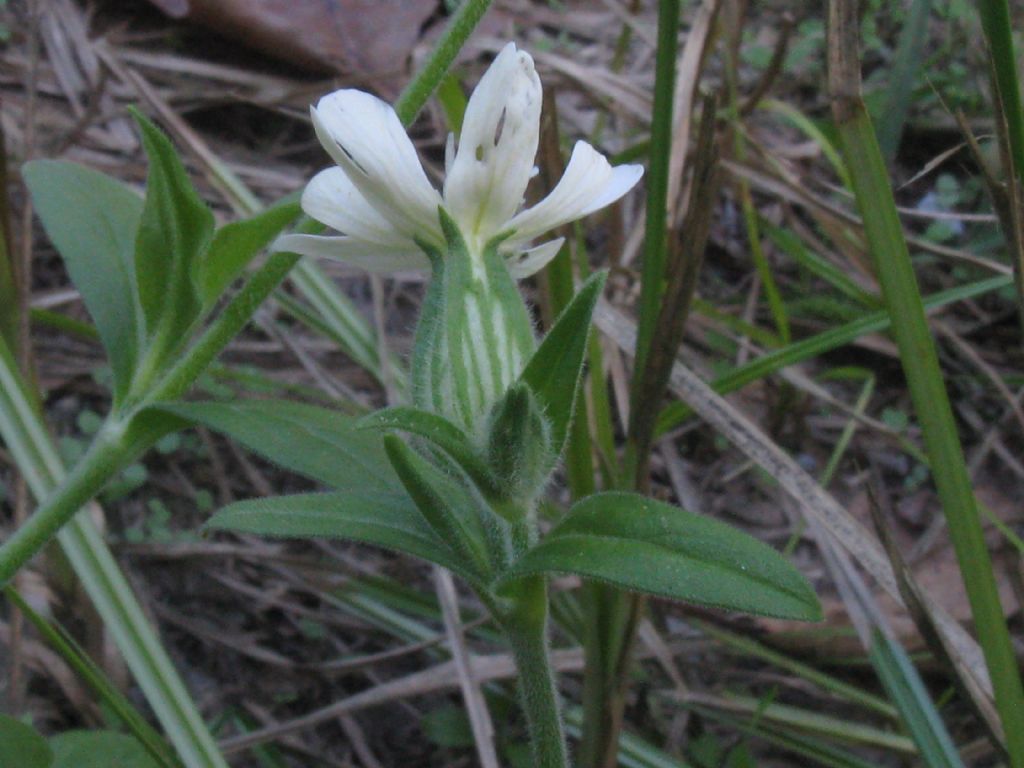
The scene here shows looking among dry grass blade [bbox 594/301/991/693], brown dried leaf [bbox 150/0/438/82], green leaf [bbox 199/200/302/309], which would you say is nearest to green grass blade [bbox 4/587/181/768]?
green leaf [bbox 199/200/302/309]

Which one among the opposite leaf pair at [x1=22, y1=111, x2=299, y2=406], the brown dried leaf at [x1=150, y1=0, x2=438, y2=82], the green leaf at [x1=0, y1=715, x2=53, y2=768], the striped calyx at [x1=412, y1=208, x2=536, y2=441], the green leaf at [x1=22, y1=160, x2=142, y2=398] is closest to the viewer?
the striped calyx at [x1=412, y1=208, x2=536, y2=441]

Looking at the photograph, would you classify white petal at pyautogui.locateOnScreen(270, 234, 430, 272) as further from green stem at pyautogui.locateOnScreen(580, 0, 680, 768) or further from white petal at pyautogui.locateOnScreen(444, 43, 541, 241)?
green stem at pyautogui.locateOnScreen(580, 0, 680, 768)

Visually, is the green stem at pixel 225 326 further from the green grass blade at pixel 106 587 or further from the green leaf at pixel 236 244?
the green grass blade at pixel 106 587

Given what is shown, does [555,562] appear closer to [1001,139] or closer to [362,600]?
[1001,139]

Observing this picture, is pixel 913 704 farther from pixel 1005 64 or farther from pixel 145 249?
pixel 145 249

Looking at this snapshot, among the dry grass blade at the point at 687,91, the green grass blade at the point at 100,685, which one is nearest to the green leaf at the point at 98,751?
the green grass blade at the point at 100,685

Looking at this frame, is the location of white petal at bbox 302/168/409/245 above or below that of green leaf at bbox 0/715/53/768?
above

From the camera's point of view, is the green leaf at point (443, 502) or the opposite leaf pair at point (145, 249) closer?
the green leaf at point (443, 502)

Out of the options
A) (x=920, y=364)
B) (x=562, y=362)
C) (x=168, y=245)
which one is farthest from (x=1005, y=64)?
(x=168, y=245)
